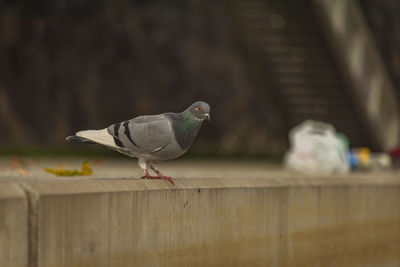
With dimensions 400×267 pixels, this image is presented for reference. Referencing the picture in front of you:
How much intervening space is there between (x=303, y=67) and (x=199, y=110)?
17113 millimetres

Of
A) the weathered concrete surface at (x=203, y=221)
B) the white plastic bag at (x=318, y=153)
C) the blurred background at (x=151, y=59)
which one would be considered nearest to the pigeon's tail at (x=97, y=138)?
the weathered concrete surface at (x=203, y=221)

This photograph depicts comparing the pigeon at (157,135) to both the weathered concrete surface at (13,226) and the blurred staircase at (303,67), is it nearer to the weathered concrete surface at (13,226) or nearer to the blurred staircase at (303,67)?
the weathered concrete surface at (13,226)

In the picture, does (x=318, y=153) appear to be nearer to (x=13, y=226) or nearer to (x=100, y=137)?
(x=100, y=137)

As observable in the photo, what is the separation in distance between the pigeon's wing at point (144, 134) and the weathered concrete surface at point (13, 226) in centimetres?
136

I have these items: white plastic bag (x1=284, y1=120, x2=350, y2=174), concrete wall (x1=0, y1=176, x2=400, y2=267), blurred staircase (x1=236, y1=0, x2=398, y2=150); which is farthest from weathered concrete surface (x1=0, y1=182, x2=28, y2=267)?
blurred staircase (x1=236, y1=0, x2=398, y2=150)

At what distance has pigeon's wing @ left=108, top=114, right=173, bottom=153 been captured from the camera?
23.1 ft

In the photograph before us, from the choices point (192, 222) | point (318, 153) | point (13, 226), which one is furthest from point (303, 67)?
point (13, 226)

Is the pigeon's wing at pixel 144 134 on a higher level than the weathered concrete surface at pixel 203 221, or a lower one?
higher

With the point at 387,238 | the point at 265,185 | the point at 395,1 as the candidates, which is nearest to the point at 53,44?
the point at 395,1

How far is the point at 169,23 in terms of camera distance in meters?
22.0

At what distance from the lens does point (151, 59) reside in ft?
72.6

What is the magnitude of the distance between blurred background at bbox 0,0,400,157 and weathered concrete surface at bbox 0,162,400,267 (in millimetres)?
9864

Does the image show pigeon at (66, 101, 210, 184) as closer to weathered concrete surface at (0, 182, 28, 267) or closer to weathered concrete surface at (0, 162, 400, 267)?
weathered concrete surface at (0, 162, 400, 267)

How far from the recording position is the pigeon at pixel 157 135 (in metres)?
7.05
